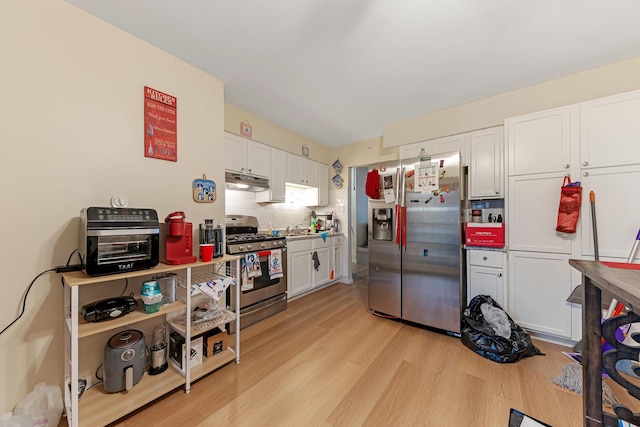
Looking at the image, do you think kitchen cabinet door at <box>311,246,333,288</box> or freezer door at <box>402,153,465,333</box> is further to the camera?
kitchen cabinet door at <box>311,246,333,288</box>

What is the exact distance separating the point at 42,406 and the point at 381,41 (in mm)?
3214

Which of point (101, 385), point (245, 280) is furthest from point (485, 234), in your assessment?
point (101, 385)

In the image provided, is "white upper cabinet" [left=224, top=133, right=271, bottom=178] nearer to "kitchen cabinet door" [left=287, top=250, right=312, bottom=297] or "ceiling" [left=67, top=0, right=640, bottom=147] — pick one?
"ceiling" [left=67, top=0, right=640, bottom=147]

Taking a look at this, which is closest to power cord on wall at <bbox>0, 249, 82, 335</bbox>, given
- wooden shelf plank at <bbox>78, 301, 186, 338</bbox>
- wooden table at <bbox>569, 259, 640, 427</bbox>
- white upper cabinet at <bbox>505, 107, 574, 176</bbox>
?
wooden shelf plank at <bbox>78, 301, 186, 338</bbox>

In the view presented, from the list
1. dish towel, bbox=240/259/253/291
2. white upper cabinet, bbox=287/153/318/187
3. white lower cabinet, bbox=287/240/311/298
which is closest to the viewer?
dish towel, bbox=240/259/253/291

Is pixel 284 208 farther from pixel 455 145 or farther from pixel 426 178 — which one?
pixel 455 145

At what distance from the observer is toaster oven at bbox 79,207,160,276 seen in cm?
123

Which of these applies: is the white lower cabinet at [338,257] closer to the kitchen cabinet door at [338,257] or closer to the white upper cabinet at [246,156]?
the kitchen cabinet door at [338,257]

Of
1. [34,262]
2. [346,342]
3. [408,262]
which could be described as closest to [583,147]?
[408,262]

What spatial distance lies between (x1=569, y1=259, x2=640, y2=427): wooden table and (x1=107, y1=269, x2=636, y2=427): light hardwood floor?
27.0 inches

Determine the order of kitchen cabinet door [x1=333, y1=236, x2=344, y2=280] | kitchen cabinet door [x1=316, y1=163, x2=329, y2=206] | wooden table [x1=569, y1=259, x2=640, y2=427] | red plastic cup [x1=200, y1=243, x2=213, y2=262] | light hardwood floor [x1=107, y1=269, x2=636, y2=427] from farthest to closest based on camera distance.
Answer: kitchen cabinet door [x1=316, y1=163, x2=329, y2=206]
kitchen cabinet door [x1=333, y1=236, x2=344, y2=280]
red plastic cup [x1=200, y1=243, x2=213, y2=262]
light hardwood floor [x1=107, y1=269, x2=636, y2=427]
wooden table [x1=569, y1=259, x2=640, y2=427]

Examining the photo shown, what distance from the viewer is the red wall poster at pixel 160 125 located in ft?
5.72

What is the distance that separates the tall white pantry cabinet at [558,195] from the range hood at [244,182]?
285cm

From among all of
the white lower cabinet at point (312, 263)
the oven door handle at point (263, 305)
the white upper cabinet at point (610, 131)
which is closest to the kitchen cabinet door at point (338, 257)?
the white lower cabinet at point (312, 263)
